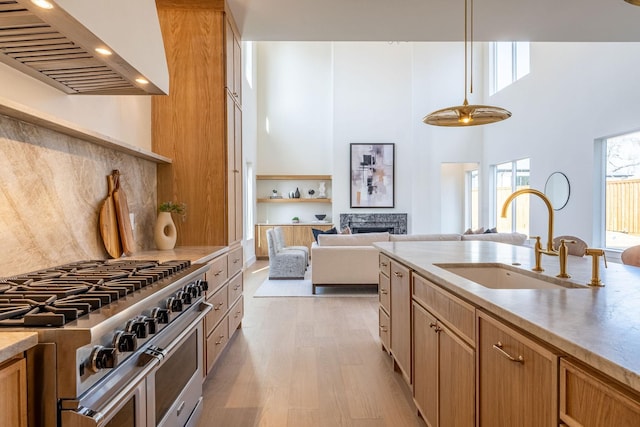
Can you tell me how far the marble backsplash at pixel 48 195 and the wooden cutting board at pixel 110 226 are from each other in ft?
0.11

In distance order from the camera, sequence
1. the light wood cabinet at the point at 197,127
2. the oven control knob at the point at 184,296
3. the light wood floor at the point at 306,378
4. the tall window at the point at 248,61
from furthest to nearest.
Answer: the tall window at the point at 248,61
the light wood cabinet at the point at 197,127
the light wood floor at the point at 306,378
the oven control knob at the point at 184,296

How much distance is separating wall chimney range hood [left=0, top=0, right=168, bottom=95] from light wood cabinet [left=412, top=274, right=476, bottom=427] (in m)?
1.71

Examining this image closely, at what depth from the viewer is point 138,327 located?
126 centimetres

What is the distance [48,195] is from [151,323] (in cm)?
101

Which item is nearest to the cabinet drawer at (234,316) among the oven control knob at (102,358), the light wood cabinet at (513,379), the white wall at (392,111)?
the oven control knob at (102,358)

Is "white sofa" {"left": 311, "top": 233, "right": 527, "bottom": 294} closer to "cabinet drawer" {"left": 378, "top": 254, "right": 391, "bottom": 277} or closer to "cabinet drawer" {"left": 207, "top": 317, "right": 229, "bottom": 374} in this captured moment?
"cabinet drawer" {"left": 378, "top": 254, "right": 391, "bottom": 277}

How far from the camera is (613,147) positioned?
17.3 feet

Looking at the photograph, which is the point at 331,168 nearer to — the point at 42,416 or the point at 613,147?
Result: the point at 613,147

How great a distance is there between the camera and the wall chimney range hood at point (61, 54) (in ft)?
4.06

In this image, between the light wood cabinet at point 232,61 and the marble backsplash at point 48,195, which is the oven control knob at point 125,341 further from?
the light wood cabinet at point 232,61

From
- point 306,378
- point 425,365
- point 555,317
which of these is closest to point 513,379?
point 555,317

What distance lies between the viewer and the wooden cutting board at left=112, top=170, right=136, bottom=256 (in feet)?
7.92

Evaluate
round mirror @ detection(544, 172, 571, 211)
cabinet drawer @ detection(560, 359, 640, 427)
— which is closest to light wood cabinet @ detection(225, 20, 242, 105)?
cabinet drawer @ detection(560, 359, 640, 427)

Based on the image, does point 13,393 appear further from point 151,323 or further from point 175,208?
point 175,208
